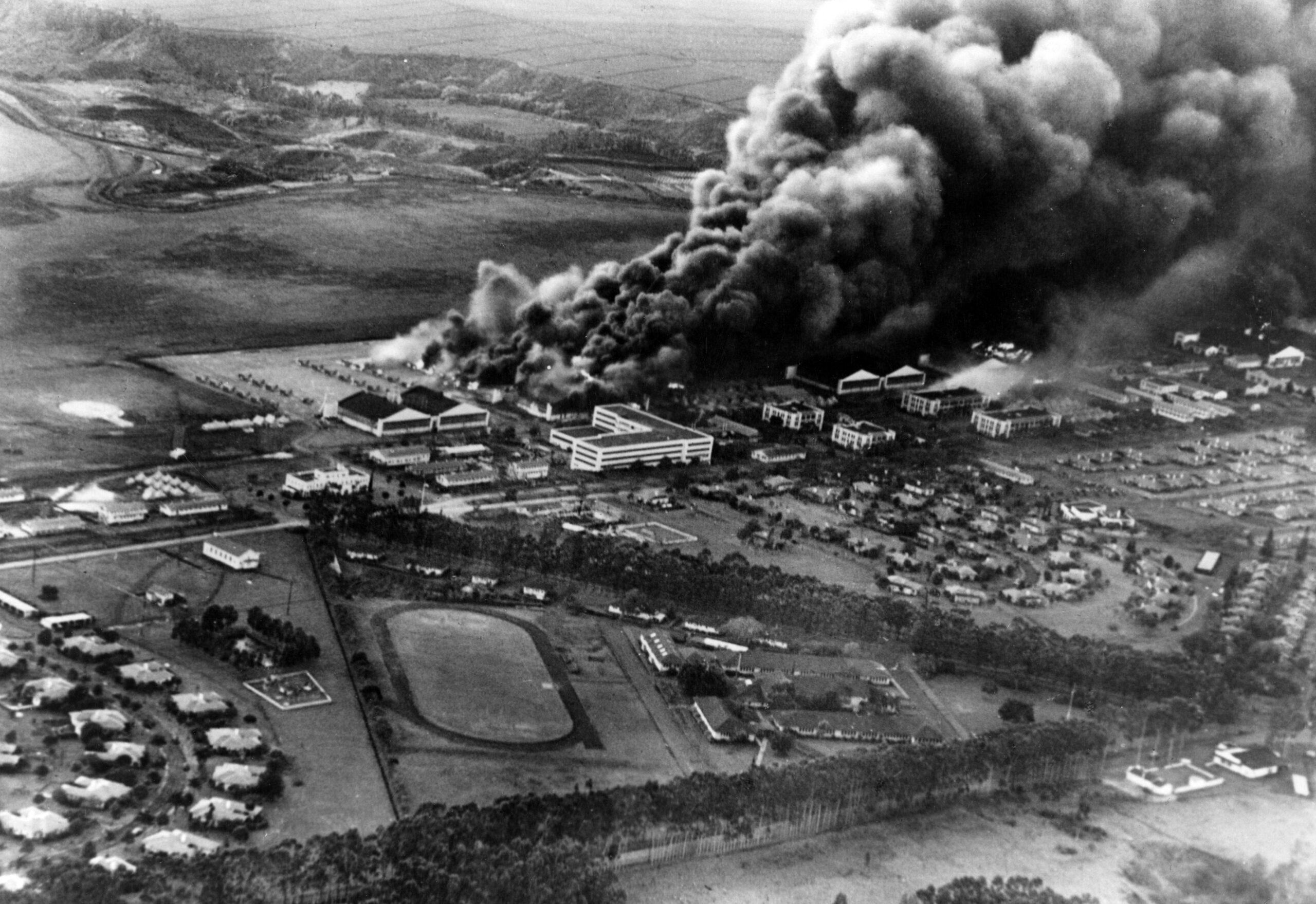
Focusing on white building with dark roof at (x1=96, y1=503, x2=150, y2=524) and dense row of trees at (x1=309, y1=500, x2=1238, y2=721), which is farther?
white building with dark roof at (x1=96, y1=503, x2=150, y2=524)

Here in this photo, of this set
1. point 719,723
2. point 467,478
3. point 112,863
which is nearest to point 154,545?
point 467,478

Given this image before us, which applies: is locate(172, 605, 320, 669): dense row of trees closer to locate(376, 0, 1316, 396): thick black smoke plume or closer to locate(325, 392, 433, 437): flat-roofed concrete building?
locate(325, 392, 433, 437): flat-roofed concrete building

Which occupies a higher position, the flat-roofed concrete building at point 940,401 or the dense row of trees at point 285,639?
the dense row of trees at point 285,639

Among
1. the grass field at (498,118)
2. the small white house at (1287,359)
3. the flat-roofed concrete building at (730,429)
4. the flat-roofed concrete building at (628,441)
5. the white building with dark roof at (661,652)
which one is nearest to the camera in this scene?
the white building with dark roof at (661,652)

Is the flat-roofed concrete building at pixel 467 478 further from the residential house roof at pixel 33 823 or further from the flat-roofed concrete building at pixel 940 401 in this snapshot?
the residential house roof at pixel 33 823

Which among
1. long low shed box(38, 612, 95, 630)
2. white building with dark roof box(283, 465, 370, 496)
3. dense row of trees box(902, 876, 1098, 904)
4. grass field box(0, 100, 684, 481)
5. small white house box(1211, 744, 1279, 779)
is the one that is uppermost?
dense row of trees box(902, 876, 1098, 904)

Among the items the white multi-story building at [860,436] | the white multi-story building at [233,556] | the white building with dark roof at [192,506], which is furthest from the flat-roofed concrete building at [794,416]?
the white multi-story building at [233,556]

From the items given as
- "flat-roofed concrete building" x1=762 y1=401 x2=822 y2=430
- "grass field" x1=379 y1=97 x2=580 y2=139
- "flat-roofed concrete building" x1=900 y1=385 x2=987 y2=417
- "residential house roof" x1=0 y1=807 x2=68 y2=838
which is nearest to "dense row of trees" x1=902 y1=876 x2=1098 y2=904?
"residential house roof" x1=0 y1=807 x2=68 y2=838
